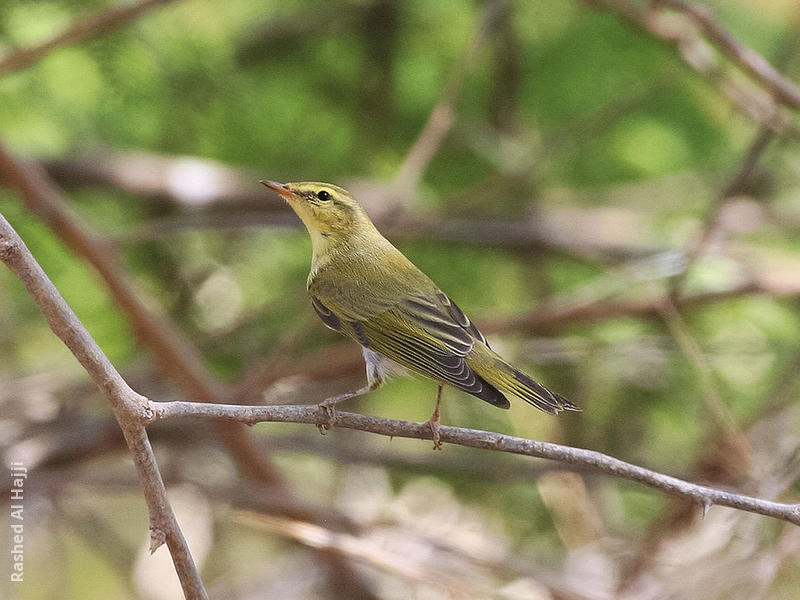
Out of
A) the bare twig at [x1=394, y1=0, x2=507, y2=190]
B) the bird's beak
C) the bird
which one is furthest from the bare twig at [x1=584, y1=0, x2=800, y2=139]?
the bird's beak

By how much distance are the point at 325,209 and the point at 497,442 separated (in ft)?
3.07

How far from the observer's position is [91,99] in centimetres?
388

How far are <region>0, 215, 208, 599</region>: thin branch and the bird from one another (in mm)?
719

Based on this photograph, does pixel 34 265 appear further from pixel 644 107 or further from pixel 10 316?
pixel 644 107

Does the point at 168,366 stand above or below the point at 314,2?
below

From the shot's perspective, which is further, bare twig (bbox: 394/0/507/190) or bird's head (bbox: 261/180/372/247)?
bare twig (bbox: 394/0/507/190)

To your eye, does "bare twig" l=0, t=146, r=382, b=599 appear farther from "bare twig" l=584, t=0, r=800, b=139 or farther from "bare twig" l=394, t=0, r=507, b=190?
"bare twig" l=584, t=0, r=800, b=139

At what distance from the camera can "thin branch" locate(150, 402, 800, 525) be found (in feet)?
4.91

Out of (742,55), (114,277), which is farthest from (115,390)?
(742,55)

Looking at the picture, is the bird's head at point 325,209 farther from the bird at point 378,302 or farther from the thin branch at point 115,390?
the thin branch at point 115,390

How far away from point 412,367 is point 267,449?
75.8 inches

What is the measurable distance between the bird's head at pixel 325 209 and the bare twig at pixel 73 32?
4.03 feet

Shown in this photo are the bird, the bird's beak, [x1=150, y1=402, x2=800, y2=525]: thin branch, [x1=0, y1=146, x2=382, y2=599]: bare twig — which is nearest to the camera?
[x1=150, y1=402, x2=800, y2=525]: thin branch

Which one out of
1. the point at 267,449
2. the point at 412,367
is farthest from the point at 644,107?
the point at 412,367
